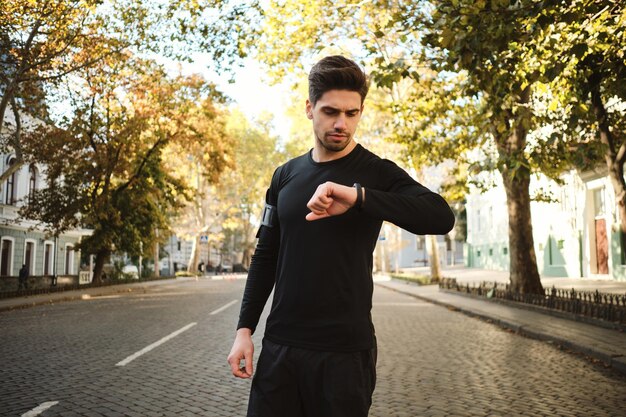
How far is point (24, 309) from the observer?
17781 millimetres

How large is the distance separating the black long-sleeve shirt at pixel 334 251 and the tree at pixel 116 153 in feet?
71.7

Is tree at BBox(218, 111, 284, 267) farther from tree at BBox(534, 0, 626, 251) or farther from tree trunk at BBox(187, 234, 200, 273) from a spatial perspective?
tree at BBox(534, 0, 626, 251)

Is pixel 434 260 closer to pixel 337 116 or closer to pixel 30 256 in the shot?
pixel 30 256

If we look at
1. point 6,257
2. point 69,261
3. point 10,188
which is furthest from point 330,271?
point 69,261

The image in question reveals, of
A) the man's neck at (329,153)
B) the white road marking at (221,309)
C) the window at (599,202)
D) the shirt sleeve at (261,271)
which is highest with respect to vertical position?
the window at (599,202)

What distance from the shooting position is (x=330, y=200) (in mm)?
1845

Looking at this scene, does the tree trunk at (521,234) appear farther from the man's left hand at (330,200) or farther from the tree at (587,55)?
the man's left hand at (330,200)

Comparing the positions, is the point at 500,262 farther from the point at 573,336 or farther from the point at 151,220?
the point at 573,336

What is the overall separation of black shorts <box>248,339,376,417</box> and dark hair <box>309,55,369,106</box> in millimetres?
957

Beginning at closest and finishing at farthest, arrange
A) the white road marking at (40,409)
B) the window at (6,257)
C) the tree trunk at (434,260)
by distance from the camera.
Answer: the white road marking at (40,409)
the window at (6,257)
the tree trunk at (434,260)

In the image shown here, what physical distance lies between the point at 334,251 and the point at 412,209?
340mm

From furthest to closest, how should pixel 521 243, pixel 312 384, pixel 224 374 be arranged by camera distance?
pixel 521 243 < pixel 224 374 < pixel 312 384

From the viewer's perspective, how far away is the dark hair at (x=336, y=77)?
219 centimetres

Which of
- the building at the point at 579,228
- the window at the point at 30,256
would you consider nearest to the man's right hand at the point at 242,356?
the building at the point at 579,228
